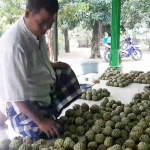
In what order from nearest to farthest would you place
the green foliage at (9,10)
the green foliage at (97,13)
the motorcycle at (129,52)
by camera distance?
1. the green foliage at (9,10)
2. the green foliage at (97,13)
3. the motorcycle at (129,52)

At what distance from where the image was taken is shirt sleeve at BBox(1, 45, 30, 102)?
5.86 feet

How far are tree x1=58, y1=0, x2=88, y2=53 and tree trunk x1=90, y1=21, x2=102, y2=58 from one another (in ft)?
2.53

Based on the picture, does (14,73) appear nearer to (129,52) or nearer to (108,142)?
(108,142)

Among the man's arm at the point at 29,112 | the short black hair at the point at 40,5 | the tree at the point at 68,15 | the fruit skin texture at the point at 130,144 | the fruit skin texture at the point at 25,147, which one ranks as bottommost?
the fruit skin texture at the point at 130,144

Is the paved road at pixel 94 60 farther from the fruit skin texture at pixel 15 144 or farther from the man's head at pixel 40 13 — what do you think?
the fruit skin texture at pixel 15 144

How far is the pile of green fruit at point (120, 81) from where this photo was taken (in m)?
3.81

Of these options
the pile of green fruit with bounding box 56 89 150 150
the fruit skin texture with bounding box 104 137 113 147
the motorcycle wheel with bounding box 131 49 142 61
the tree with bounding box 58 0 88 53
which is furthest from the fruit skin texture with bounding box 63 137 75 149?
the motorcycle wheel with bounding box 131 49 142 61

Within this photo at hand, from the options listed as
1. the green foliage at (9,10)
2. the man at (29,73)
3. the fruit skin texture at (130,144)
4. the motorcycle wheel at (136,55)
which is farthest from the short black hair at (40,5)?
the motorcycle wheel at (136,55)

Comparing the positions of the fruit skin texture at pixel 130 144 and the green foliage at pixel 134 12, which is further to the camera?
the green foliage at pixel 134 12

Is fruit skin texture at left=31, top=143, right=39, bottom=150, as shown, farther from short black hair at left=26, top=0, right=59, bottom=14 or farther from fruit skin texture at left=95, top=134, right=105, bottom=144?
short black hair at left=26, top=0, right=59, bottom=14

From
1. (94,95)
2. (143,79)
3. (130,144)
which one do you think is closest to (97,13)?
(143,79)

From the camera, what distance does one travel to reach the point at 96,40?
27.9 feet

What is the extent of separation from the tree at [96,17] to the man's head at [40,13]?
562 centimetres

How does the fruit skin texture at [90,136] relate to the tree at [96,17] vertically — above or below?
below
